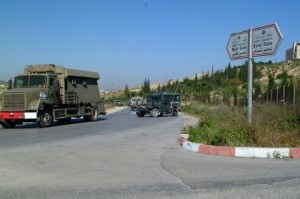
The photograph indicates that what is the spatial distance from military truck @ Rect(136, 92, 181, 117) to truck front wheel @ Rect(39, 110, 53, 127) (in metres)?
15.5

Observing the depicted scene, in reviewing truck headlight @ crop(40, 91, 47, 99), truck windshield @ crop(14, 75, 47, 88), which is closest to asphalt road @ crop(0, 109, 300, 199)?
truck headlight @ crop(40, 91, 47, 99)

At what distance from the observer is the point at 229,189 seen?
6.80 m

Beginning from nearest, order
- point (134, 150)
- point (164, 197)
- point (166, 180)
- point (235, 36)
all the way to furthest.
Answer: point (164, 197)
point (166, 180)
point (134, 150)
point (235, 36)

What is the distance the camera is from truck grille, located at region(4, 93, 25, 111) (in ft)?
72.3

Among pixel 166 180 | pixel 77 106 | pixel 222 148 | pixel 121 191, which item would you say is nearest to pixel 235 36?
pixel 222 148

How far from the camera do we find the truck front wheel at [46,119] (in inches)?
882

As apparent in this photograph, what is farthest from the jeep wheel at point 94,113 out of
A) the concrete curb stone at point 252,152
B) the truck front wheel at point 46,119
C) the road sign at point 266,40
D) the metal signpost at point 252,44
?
the concrete curb stone at point 252,152

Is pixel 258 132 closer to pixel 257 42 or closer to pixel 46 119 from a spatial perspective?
pixel 257 42

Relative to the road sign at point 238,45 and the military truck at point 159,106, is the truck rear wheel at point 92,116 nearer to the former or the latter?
A: the military truck at point 159,106

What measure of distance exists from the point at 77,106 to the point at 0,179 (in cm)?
1894

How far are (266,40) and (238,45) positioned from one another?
1.09 metres

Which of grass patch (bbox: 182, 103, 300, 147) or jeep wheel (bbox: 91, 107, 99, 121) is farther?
jeep wheel (bbox: 91, 107, 99, 121)

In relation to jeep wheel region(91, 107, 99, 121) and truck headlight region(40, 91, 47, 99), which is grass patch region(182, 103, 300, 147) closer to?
truck headlight region(40, 91, 47, 99)

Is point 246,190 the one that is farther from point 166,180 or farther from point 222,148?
point 222,148
